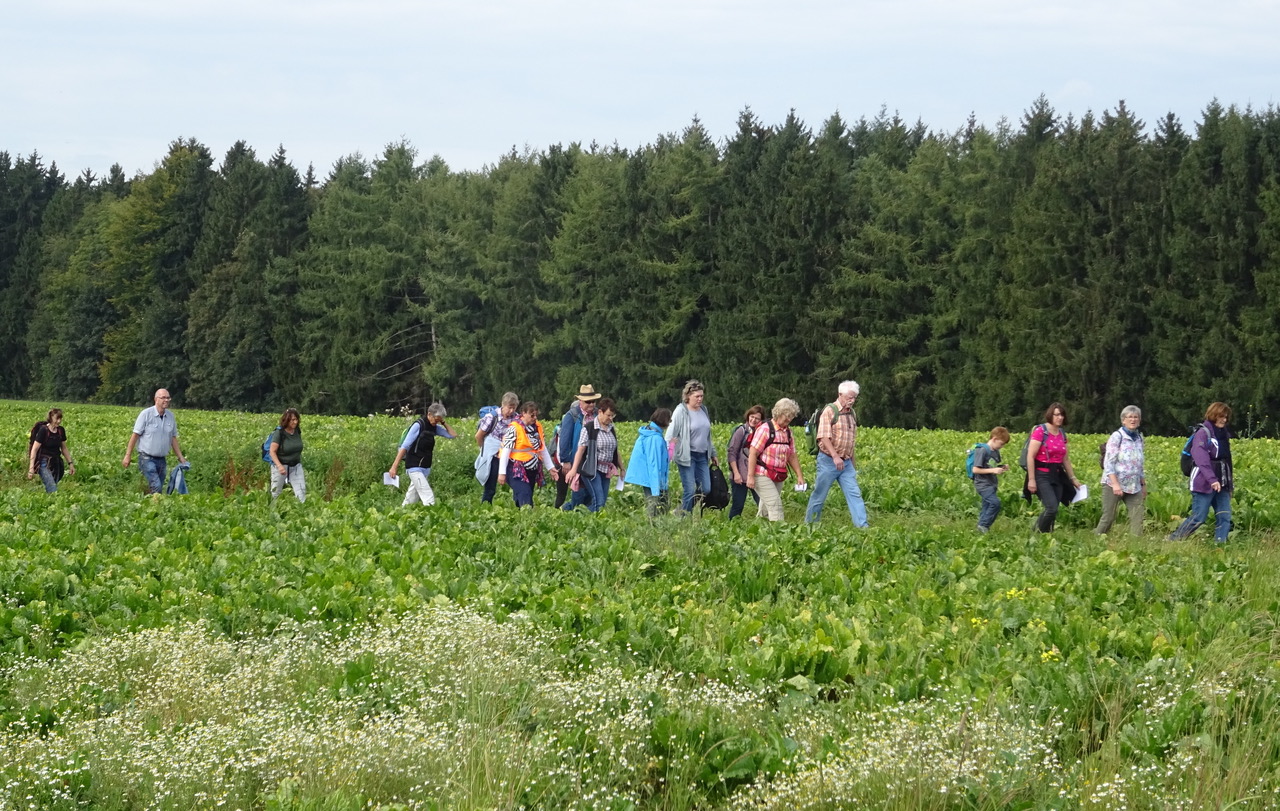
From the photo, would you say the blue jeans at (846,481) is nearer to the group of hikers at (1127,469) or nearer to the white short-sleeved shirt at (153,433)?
the group of hikers at (1127,469)

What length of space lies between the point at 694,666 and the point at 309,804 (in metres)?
2.54

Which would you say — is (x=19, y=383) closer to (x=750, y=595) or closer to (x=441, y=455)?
(x=441, y=455)

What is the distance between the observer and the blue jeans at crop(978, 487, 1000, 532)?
15.8 meters

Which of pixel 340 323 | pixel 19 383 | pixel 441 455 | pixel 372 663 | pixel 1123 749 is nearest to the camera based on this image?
pixel 1123 749

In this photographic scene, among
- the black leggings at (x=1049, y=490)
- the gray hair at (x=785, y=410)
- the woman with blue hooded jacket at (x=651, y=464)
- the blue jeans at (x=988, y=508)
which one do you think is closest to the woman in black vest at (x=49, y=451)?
the woman with blue hooded jacket at (x=651, y=464)

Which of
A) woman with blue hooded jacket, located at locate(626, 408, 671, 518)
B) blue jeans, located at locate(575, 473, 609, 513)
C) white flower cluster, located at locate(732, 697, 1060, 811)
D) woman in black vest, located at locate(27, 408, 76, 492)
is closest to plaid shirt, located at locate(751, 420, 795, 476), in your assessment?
woman with blue hooded jacket, located at locate(626, 408, 671, 518)

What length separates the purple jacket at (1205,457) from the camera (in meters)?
14.3

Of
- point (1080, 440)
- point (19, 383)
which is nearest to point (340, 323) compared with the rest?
point (19, 383)

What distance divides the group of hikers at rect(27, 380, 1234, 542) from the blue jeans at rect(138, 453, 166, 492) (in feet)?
6.41

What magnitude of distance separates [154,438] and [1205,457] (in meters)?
12.9

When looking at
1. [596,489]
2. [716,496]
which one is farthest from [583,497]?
[716,496]

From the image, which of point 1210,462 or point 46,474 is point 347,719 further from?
point 46,474

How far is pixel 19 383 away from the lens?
273 ft

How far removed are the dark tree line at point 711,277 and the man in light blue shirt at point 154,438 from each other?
32882mm
